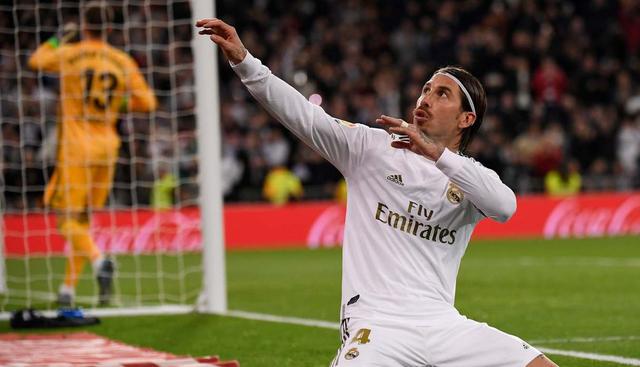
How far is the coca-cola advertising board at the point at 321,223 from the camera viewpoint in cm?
1791

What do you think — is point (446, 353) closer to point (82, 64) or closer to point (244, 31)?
point (82, 64)

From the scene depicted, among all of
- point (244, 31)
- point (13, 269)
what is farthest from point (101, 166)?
point (244, 31)

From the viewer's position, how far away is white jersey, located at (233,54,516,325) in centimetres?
439

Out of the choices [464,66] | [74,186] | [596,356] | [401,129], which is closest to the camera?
[401,129]

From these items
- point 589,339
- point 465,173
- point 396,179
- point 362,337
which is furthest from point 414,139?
point 589,339

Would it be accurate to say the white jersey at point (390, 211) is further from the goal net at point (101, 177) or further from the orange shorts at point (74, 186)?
the orange shorts at point (74, 186)

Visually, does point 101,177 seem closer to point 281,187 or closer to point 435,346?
point 435,346

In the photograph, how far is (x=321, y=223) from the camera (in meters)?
20.2

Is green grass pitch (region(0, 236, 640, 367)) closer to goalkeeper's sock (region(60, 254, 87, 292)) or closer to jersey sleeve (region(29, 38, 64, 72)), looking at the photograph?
goalkeeper's sock (region(60, 254, 87, 292))

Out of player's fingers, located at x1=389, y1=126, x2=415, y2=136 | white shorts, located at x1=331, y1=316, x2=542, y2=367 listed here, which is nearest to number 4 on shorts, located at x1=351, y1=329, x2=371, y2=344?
white shorts, located at x1=331, y1=316, x2=542, y2=367

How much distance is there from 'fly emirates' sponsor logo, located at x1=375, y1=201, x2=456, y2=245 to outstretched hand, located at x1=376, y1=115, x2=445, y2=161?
0.34 metres

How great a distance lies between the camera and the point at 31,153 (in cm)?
1425

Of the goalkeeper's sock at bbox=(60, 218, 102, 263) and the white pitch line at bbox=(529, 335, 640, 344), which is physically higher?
the goalkeeper's sock at bbox=(60, 218, 102, 263)

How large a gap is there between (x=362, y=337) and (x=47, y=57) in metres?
6.01
